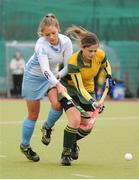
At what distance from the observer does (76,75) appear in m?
8.14

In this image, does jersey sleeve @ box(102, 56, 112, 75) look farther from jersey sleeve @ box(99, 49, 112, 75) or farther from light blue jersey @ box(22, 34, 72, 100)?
light blue jersey @ box(22, 34, 72, 100)

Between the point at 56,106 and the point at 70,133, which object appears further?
the point at 56,106

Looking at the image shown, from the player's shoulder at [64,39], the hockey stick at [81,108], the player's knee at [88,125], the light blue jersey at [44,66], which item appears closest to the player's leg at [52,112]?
the light blue jersey at [44,66]

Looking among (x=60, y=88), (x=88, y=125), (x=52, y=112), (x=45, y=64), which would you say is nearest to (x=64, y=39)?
(x=45, y=64)

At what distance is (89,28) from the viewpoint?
81.7 feet

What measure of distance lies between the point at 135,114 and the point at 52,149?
7.36 m

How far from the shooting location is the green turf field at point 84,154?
24.5 ft

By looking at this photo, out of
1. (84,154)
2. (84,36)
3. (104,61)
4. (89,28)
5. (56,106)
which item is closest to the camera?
(84,36)

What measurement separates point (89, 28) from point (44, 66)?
1689cm

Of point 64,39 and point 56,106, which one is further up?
point 64,39

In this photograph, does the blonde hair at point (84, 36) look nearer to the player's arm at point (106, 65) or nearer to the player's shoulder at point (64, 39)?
the player's shoulder at point (64, 39)

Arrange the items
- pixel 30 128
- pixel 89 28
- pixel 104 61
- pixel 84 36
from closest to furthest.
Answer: pixel 84 36 → pixel 104 61 → pixel 30 128 → pixel 89 28

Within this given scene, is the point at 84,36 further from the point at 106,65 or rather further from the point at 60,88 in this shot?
the point at 60,88

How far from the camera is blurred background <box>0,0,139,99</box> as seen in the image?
79.5 feet
